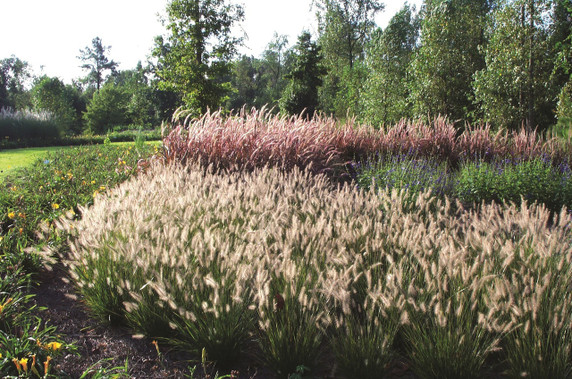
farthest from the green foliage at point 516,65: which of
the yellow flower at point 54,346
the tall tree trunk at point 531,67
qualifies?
the yellow flower at point 54,346

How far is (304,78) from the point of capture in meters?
23.9

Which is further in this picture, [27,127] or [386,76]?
[27,127]

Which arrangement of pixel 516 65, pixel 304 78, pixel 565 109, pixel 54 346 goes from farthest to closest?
pixel 304 78
pixel 516 65
pixel 565 109
pixel 54 346

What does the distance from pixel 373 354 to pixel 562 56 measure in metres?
10.6

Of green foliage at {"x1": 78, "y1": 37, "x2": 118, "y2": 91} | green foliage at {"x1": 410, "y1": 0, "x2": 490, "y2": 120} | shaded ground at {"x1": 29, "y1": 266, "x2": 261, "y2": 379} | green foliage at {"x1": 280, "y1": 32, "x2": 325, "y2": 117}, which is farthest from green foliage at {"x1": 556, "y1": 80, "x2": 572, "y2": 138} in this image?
green foliage at {"x1": 78, "y1": 37, "x2": 118, "y2": 91}

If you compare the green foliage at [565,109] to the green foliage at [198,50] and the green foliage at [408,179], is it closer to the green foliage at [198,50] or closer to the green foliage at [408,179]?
the green foliage at [408,179]

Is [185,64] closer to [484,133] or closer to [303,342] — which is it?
[484,133]

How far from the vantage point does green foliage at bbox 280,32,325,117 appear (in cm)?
2361

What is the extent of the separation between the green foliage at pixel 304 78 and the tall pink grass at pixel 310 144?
15887 mm

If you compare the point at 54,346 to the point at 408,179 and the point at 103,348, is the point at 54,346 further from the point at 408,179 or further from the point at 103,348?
the point at 408,179

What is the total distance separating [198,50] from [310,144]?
13616mm

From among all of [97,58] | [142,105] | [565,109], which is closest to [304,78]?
[565,109]

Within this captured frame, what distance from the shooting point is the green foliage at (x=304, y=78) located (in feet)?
77.5

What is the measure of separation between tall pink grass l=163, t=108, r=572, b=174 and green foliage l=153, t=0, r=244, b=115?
11.0m
